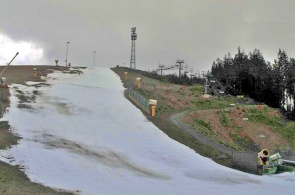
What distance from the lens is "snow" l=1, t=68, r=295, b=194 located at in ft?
38.1

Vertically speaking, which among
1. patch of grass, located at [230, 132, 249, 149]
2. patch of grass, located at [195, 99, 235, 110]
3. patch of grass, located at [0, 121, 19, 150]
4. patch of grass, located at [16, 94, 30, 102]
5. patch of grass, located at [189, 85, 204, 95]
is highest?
patch of grass, located at [189, 85, 204, 95]

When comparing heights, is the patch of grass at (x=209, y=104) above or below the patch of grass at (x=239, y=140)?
above

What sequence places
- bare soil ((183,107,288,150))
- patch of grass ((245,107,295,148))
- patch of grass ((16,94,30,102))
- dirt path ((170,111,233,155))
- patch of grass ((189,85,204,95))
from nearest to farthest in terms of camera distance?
dirt path ((170,111,233,155))
patch of grass ((16,94,30,102))
bare soil ((183,107,288,150))
patch of grass ((245,107,295,148))
patch of grass ((189,85,204,95))

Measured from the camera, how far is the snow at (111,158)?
11605 millimetres

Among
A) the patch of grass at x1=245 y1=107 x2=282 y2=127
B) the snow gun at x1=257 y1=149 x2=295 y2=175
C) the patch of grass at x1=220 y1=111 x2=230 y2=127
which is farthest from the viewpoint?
the patch of grass at x1=245 y1=107 x2=282 y2=127

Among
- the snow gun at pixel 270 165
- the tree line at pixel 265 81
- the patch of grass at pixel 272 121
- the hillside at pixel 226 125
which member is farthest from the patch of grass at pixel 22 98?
the tree line at pixel 265 81

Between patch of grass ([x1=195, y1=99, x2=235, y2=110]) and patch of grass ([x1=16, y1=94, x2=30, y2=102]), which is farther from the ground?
patch of grass ([x1=16, y1=94, x2=30, y2=102])

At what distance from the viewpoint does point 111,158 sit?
15594 mm

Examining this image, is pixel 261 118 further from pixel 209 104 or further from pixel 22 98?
pixel 22 98

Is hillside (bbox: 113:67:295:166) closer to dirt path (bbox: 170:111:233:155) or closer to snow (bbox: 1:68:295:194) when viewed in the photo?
dirt path (bbox: 170:111:233:155)

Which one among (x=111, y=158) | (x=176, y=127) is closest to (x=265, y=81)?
(x=176, y=127)

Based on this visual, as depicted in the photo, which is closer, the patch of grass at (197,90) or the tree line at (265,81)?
the patch of grass at (197,90)

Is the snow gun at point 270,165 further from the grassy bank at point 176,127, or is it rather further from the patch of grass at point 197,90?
the patch of grass at point 197,90

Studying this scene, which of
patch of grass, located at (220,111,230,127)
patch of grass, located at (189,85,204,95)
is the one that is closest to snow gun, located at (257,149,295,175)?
patch of grass, located at (220,111,230,127)
